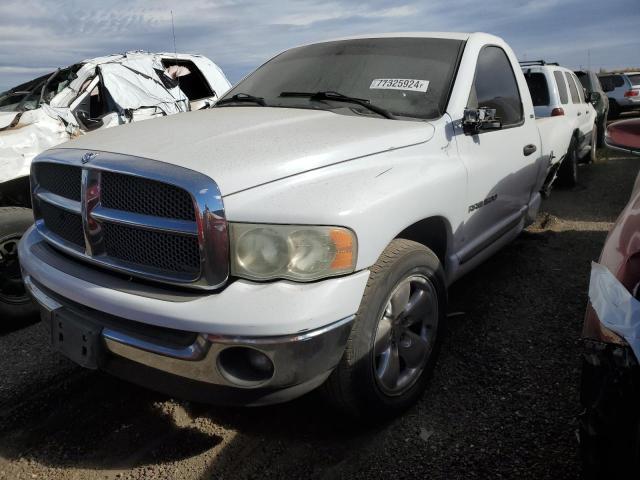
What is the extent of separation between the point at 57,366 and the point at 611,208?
6305 mm

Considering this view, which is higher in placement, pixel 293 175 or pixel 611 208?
pixel 293 175

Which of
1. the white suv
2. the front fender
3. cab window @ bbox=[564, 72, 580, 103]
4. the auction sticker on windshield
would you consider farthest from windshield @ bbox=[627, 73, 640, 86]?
the front fender

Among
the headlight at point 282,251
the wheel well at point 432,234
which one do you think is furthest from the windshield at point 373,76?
the headlight at point 282,251

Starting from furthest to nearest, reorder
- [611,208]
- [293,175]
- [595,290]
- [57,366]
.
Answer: [611,208] < [57,366] < [293,175] < [595,290]

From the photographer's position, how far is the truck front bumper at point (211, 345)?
6.28 ft

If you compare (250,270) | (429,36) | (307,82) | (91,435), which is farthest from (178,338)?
(429,36)

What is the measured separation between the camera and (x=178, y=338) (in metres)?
1.99

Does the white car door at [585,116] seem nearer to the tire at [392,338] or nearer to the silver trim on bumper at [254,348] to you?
the tire at [392,338]

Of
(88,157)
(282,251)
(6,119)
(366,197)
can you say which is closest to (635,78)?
(6,119)

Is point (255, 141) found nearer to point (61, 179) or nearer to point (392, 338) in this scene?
point (61, 179)

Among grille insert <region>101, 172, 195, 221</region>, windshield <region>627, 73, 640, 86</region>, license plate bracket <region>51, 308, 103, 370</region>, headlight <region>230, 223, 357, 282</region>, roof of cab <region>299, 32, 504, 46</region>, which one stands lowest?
windshield <region>627, 73, 640, 86</region>

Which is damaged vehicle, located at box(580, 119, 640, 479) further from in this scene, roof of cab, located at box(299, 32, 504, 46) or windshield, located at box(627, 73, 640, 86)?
windshield, located at box(627, 73, 640, 86)

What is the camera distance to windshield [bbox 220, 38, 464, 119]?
3.02m

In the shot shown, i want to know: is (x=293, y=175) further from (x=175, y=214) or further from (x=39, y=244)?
(x=39, y=244)
